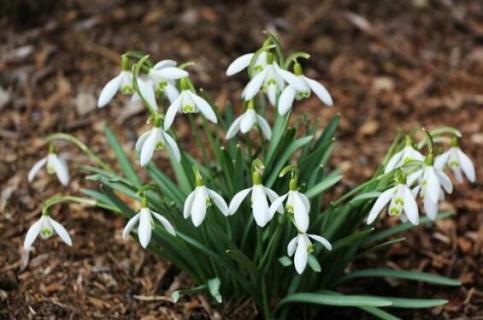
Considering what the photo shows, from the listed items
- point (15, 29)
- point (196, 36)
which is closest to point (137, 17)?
point (196, 36)

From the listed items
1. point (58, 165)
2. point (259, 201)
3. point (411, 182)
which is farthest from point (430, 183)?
point (58, 165)

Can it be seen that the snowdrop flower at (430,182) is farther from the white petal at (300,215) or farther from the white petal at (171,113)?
the white petal at (171,113)

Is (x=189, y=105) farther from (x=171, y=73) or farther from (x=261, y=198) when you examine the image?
(x=261, y=198)

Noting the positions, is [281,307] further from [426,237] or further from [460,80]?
[460,80]

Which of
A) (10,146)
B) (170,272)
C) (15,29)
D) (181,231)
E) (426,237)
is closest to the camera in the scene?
(181,231)

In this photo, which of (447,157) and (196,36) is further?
(196,36)

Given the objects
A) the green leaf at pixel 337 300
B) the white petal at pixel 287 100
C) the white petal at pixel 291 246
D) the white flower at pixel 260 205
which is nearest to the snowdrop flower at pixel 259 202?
the white flower at pixel 260 205
